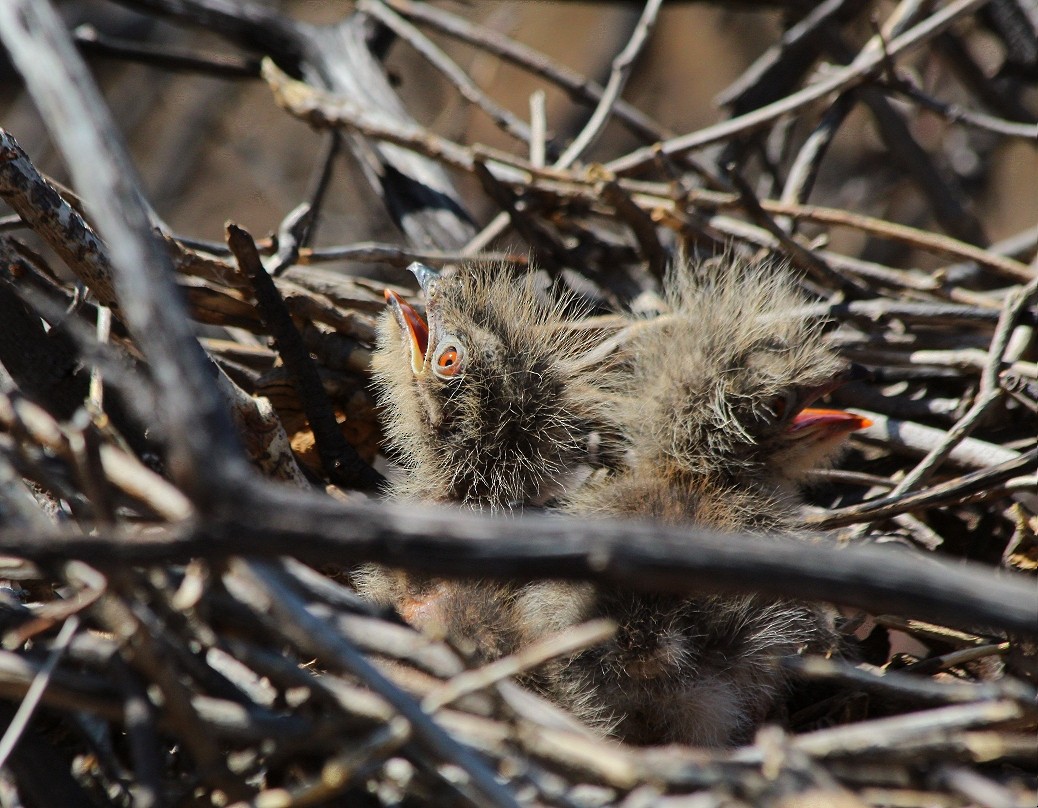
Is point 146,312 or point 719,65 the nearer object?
point 146,312

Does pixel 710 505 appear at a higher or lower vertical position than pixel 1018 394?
lower

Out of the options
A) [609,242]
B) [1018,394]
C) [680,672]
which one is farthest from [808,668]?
[609,242]

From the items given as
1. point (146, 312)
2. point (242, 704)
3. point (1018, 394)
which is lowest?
point (242, 704)

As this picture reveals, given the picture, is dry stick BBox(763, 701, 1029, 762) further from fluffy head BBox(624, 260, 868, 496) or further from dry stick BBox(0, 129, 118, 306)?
dry stick BBox(0, 129, 118, 306)

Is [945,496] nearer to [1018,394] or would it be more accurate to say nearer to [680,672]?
[1018,394]

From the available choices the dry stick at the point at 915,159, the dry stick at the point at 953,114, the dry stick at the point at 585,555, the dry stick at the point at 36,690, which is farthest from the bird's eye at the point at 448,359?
the dry stick at the point at 915,159

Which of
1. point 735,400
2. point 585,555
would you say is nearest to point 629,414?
point 735,400

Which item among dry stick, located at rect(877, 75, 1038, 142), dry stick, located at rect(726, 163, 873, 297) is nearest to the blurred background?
dry stick, located at rect(877, 75, 1038, 142)
